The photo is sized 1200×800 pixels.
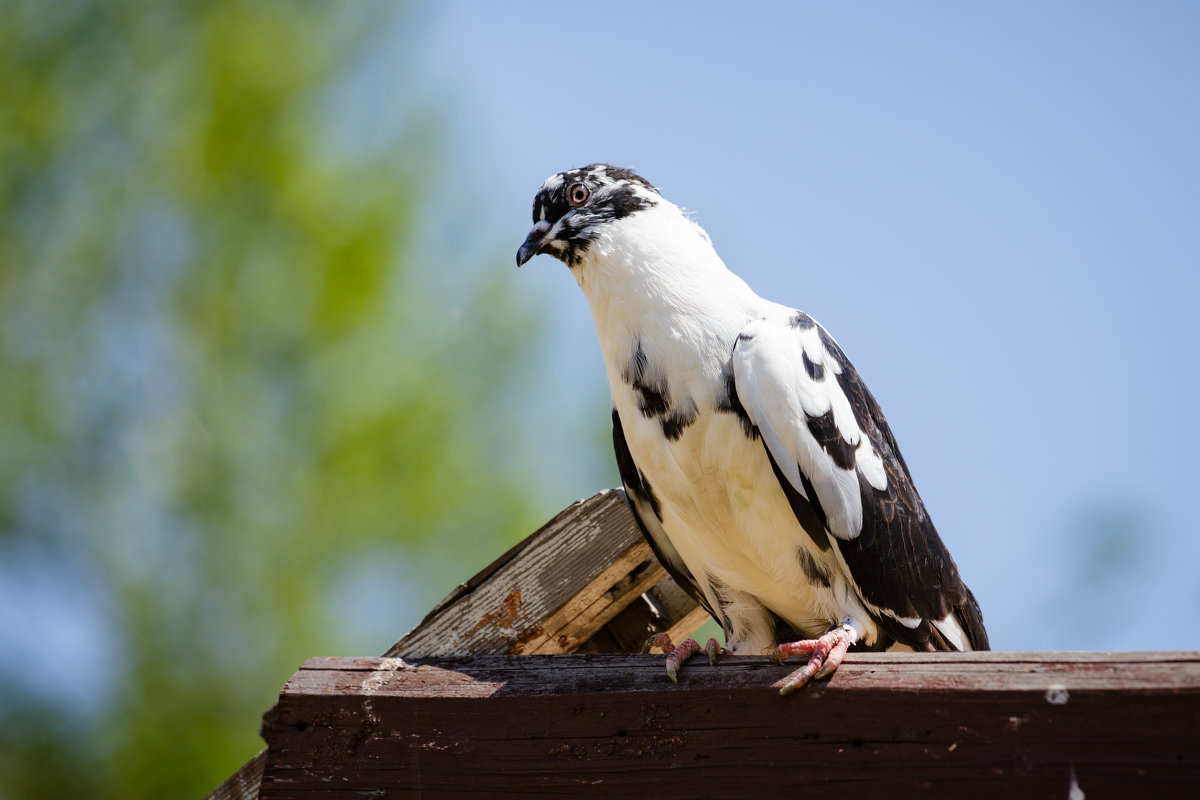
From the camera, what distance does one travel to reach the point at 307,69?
8.68m

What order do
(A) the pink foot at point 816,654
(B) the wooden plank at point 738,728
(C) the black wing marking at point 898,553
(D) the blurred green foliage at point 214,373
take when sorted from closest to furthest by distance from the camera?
(B) the wooden plank at point 738,728, (A) the pink foot at point 816,654, (C) the black wing marking at point 898,553, (D) the blurred green foliage at point 214,373

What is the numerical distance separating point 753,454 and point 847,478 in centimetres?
27

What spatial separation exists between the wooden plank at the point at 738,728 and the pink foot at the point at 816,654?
0.09 feet

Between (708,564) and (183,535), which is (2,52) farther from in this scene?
(708,564)

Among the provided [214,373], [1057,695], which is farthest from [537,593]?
[214,373]

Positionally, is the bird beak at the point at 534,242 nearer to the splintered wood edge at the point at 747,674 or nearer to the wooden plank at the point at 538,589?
the wooden plank at the point at 538,589

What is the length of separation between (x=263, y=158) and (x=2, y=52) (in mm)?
2309

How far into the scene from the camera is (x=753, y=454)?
278 centimetres

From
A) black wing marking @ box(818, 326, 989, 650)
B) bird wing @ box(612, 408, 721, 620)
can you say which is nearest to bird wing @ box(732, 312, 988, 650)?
black wing marking @ box(818, 326, 989, 650)

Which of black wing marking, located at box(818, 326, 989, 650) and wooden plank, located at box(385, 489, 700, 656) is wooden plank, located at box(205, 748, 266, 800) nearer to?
wooden plank, located at box(385, 489, 700, 656)

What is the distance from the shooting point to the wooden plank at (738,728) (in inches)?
76.0

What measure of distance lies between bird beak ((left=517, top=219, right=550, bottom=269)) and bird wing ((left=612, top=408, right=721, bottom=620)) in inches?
22.3

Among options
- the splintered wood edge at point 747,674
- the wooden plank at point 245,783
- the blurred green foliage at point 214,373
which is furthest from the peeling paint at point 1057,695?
the blurred green foliage at point 214,373

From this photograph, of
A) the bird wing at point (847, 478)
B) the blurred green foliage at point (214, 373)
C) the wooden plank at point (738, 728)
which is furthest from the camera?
the blurred green foliage at point (214, 373)
